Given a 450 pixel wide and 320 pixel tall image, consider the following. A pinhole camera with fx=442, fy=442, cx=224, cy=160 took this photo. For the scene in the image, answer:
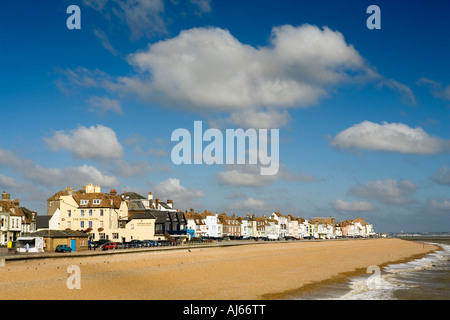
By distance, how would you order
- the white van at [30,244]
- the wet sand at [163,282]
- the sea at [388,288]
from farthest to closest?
1. the white van at [30,244]
2. the sea at [388,288]
3. the wet sand at [163,282]

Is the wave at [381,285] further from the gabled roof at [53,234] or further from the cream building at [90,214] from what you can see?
the cream building at [90,214]

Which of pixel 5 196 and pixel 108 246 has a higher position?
pixel 5 196

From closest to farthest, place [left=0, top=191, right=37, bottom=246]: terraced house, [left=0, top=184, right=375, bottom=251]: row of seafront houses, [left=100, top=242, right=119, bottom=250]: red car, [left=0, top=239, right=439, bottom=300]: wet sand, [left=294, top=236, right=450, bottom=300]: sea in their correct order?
[left=0, top=239, right=439, bottom=300]: wet sand < [left=294, top=236, right=450, bottom=300]: sea < [left=100, top=242, right=119, bottom=250]: red car < [left=0, top=191, right=37, bottom=246]: terraced house < [left=0, top=184, right=375, bottom=251]: row of seafront houses

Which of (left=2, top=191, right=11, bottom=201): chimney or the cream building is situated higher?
(left=2, top=191, right=11, bottom=201): chimney

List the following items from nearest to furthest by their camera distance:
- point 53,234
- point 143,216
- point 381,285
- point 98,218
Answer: point 381,285, point 53,234, point 98,218, point 143,216

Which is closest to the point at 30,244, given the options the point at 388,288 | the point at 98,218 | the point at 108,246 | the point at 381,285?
the point at 108,246

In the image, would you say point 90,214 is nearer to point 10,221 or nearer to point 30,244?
point 10,221

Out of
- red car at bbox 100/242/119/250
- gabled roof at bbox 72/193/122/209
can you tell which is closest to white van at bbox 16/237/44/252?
red car at bbox 100/242/119/250

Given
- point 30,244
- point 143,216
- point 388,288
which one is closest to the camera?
point 388,288

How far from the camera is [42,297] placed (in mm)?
22219

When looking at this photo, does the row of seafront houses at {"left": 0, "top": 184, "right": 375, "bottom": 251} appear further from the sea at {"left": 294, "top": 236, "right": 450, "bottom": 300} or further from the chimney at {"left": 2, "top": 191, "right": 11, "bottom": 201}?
the sea at {"left": 294, "top": 236, "right": 450, "bottom": 300}

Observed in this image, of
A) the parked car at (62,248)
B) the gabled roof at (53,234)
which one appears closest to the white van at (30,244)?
the gabled roof at (53,234)

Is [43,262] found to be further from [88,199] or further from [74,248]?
[88,199]

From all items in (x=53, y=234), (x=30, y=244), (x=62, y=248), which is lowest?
(x=62, y=248)
